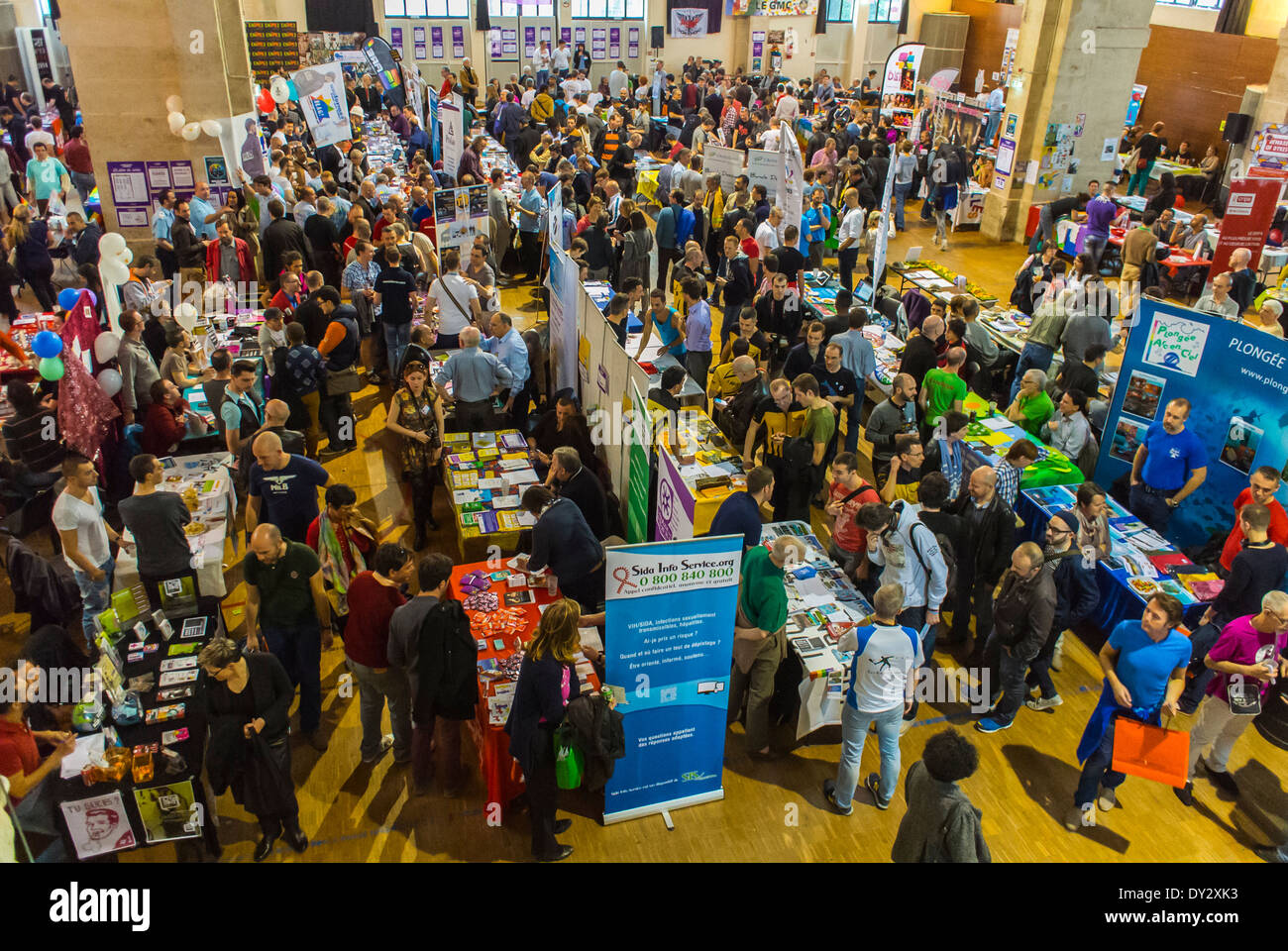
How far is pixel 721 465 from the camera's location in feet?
23.2

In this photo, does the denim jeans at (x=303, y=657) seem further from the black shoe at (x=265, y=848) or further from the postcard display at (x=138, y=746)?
the black shoe at (x=265, y=848)

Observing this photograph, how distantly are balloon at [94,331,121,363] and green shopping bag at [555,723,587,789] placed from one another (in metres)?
5.00

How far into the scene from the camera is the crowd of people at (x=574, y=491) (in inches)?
185

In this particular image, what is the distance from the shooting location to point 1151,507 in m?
7.18

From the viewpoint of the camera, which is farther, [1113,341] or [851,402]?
[1113,341]

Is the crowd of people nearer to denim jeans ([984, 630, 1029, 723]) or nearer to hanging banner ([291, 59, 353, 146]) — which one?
denim jeans ([984, 630, 1029, 723])

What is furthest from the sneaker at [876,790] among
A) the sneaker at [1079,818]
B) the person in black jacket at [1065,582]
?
the person in black jacket at [1065,582]

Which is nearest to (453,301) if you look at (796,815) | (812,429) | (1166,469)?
(812,429)

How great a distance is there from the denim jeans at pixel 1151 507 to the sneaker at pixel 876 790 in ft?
11.2

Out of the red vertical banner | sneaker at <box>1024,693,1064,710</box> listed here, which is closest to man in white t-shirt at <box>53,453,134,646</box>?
sneaker at <box>1024,693,1064,710</box>

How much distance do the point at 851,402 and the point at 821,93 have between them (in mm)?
17691

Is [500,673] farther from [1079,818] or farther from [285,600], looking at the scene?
[1079,818]

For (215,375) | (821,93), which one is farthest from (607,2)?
(215,375)

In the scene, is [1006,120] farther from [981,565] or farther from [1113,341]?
[981,565]
